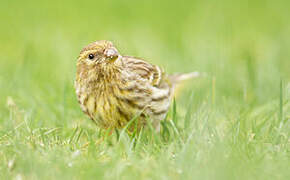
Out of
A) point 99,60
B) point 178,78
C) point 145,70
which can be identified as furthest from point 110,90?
point 178,78

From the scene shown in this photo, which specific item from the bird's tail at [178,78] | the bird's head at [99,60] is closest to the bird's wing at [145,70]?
the bird's head at [99,60]

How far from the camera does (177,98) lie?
21.5 ft

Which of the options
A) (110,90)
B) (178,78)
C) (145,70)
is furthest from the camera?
(178,78)

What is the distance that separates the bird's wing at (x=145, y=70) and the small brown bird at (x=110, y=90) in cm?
14

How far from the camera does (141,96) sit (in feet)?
16.5

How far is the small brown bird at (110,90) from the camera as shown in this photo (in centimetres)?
485

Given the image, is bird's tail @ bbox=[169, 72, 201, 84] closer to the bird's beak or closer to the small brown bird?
the small brown bird

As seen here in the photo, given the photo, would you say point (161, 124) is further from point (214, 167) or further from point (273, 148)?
point (214, 167)

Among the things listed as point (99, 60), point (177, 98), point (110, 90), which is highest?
point (99, 60)

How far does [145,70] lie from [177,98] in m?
1.26

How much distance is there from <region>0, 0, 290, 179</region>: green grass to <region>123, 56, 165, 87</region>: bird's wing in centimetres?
40

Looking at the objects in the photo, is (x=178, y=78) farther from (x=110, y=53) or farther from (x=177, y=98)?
(x=110, y=53)

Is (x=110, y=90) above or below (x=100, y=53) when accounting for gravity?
below

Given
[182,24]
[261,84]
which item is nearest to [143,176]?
[261,84]
